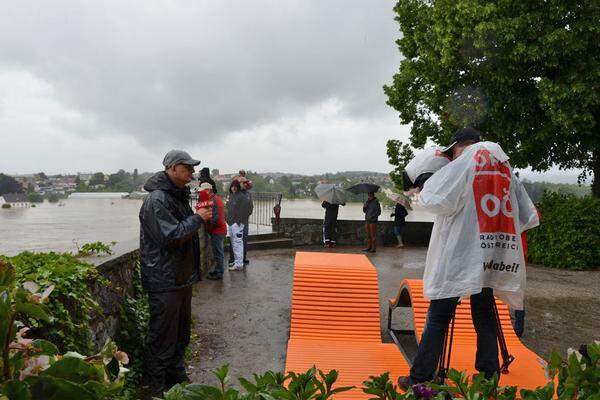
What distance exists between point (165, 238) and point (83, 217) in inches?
355

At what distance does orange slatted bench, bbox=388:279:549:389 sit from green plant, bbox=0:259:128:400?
134 inches

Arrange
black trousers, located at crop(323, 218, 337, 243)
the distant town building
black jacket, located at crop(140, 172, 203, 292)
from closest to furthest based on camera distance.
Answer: black jacket, located at crop(140, 172, 203, 292), the distant town building, black trousers, located at crop(323, 218, 337, 243)

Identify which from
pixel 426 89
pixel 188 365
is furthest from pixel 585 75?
pixel 188 365

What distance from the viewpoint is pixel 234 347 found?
5.01 metres

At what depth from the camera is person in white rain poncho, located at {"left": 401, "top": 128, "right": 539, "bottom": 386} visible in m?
3.06

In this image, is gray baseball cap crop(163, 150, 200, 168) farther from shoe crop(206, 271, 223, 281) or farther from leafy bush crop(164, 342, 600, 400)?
shoe crop(206, 271, 223, 281)

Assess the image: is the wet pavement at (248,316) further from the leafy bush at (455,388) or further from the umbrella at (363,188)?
the leafy bush at (455,388)

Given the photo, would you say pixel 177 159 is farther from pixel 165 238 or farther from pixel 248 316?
pixel 248 316

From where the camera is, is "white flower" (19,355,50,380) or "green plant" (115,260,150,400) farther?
"green plant" (115,260,150,400)

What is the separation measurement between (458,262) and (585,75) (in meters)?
10.4

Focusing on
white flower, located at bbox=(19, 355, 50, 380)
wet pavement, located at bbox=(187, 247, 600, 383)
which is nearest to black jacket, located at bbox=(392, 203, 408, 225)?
wet pavement, located at bbox=(187, 247, 600, 383)

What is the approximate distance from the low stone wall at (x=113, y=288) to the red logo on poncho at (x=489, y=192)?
2812 millimetres

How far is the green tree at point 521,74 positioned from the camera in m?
11.1

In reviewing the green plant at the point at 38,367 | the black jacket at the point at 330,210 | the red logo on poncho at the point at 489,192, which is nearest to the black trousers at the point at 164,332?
the red logo on poncho at the point at 489,192
